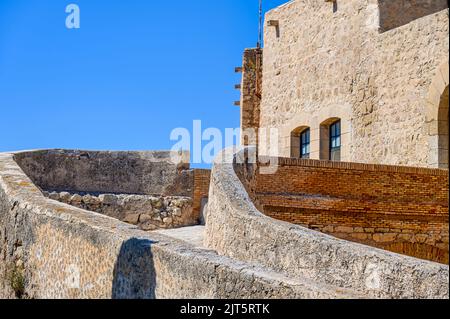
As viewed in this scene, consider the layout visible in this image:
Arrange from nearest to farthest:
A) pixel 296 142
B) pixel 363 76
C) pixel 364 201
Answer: pixel 364 201, pixel 363 76, pixel 296 142

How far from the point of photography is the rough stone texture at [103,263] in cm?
407

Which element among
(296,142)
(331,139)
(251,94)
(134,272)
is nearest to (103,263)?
(134,272)

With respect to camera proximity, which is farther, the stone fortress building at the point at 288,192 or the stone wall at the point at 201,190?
the stone wall at the point at 201,190

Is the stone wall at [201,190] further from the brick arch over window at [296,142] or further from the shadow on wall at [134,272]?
the shadow on wall at [134,272]

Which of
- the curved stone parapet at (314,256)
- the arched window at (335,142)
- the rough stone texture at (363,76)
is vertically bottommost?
the curved stone parapet at (314,256)

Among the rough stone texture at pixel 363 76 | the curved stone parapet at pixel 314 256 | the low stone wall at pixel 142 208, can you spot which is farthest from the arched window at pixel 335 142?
the curved stone parapet at pixel 314 256

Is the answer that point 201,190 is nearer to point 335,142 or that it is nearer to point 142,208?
point 142,208

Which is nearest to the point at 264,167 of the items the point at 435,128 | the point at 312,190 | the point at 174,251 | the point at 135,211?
the point at 312,190

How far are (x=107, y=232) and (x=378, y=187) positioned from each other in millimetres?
7375

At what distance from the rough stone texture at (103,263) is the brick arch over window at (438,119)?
Answer: 335 inches

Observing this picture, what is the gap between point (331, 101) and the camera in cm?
1780

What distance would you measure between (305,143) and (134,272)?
1462cm

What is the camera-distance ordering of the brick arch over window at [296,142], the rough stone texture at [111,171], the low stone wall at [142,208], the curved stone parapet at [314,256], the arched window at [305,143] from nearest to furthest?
the curved stone parapet at [314,256]
the low stone wall at [142,208]
the rough stone texture at [111,171]
the arched window at [305,143]
the brick arch over window at [296,142]

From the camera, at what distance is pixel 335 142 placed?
17.8 metres
